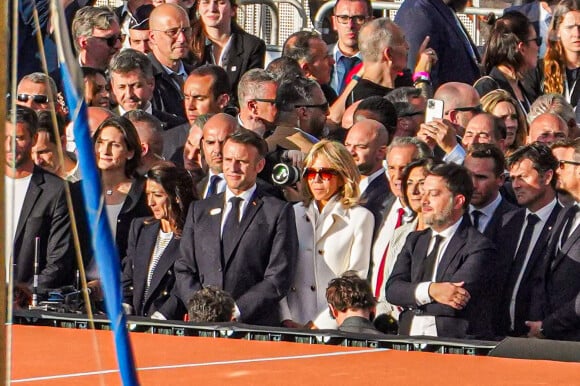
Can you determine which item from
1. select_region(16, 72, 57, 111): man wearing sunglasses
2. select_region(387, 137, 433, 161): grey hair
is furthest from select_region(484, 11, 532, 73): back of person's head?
select_region(16, 72, 57, 111): man wearing sunglasses

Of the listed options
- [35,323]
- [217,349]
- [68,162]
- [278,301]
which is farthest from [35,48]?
[217,349]

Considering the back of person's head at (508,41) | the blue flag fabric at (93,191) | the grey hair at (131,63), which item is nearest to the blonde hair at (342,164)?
the grey hair at (131,63)

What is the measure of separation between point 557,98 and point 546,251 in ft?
5.37

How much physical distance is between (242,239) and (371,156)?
35.6 inches

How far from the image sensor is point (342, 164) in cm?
716

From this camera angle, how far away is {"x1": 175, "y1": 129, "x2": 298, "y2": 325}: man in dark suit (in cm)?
712

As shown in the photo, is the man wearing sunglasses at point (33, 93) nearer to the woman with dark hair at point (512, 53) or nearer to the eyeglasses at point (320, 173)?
the eyeglasses at point (320, 173)

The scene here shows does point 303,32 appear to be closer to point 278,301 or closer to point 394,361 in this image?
point 278,301

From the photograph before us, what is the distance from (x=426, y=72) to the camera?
898cm

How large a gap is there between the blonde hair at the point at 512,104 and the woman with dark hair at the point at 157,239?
1.90 metres

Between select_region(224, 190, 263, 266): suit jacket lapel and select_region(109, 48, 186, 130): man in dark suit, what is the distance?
1.64 metres

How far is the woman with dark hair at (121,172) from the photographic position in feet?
25.8

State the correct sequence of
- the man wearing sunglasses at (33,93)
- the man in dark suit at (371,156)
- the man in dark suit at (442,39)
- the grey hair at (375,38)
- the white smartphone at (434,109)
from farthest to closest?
the man in dark suit at (442,39) → the man wearing sunglasses at (33,93) → the grey hair at (375,38) → the white smartphone at (434,109) → the man in dark suit at (371,156)

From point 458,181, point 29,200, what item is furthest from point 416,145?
point 29,200
